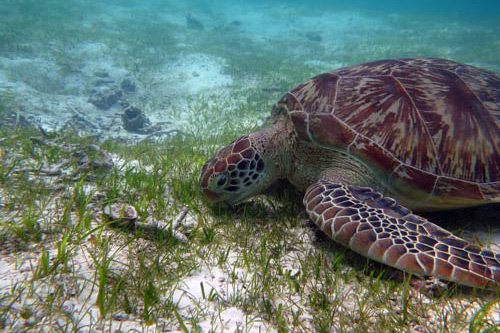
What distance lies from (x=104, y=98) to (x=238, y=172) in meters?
10.1

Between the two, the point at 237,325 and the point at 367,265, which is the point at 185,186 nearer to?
the point at 237,325

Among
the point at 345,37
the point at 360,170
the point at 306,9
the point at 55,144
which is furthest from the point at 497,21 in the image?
the point at 55,144

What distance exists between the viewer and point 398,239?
67.6 inches

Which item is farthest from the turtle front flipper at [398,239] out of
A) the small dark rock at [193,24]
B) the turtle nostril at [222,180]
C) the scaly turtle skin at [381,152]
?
the small dark rock at [193,24]

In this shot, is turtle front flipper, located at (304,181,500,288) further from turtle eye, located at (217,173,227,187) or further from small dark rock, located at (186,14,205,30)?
small dark rock, located at (186,14,205,30)

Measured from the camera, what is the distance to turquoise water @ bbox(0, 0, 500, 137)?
1015 cm

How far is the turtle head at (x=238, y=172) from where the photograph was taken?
98.8 inches

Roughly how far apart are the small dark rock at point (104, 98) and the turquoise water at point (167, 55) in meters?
0.05

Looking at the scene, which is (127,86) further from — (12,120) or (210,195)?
(210,195)

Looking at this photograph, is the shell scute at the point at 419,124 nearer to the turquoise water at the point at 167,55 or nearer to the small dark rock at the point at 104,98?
the turquoise water at the point at 167,55

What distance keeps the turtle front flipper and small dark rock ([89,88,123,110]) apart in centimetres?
1067

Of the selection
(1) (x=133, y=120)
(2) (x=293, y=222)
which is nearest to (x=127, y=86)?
(1) (x=133, y=120)

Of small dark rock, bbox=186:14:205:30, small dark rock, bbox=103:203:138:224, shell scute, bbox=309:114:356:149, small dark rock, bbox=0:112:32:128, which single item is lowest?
small dark rock, bbox=0:112:32:128

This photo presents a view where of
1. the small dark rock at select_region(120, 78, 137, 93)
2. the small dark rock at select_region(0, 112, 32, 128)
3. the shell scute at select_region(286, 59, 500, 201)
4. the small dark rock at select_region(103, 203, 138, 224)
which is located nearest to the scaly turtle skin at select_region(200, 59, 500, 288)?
the shell scute at select_region(286, 59, 500, 201)
